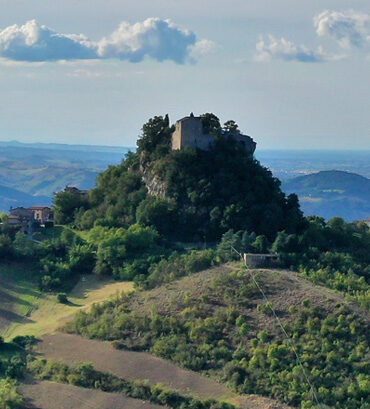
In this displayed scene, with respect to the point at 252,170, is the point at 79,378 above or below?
below

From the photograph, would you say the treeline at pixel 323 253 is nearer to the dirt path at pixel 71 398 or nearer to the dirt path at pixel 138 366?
the dirt path at pixel 138 366

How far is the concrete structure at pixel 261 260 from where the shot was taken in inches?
1971

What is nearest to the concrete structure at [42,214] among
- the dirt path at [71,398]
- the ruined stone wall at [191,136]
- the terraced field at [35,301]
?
the terraced field at [35,301]

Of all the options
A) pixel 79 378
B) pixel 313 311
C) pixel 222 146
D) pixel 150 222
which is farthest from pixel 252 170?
pixel 79 378

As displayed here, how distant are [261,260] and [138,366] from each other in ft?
34.8

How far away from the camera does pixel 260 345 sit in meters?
42.5

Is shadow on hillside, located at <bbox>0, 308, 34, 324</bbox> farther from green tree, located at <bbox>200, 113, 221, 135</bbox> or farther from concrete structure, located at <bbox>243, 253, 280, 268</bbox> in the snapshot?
green tree, located at <bbox>200, 113, 221, 135</bbox>

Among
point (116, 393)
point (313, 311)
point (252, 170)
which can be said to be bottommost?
point (116, 393)

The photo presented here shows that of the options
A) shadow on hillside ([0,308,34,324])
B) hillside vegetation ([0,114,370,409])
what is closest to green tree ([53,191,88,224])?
hillside vegetation ([0,114,370,409])

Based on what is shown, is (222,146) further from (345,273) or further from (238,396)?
(238,396)

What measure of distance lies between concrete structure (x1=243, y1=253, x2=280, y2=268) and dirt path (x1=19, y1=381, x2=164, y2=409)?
12.7 m

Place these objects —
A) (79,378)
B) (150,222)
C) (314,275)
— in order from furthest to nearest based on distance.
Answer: (150,222) < (314,275) < (79,378)

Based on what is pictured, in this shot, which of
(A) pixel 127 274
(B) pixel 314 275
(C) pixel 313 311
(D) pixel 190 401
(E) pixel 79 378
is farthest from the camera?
(A) pixel 127 274

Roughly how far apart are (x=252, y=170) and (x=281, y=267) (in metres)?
10.1
